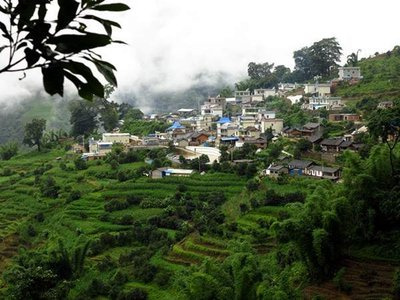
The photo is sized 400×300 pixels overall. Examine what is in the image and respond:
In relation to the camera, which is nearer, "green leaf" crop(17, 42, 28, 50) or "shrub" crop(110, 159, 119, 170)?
"green leaf" crop(17, 42, 28, 50)

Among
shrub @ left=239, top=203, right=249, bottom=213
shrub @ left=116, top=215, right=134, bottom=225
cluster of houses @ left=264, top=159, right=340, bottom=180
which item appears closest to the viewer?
shrub @ left=239, top=203, right=249, bottom=213

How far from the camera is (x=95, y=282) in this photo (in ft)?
39.6

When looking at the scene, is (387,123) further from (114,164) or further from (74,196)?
(114,164)

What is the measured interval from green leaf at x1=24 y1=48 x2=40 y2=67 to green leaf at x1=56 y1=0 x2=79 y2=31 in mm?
61

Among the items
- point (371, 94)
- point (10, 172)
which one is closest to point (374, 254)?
point (371, 94)

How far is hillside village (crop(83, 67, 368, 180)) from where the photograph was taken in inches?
694

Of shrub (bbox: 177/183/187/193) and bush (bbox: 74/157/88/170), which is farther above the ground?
bush (bbox: 74/157/88/170)

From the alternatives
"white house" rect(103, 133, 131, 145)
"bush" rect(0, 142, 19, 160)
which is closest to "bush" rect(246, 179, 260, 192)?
"white house" rect(103, 133, 131, 145)

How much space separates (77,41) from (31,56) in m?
0.09

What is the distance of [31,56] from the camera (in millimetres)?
847

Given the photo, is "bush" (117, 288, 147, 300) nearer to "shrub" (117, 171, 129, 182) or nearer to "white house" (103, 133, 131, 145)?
"shrub" (117, 171, 129, 182)

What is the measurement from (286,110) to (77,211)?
1419cm

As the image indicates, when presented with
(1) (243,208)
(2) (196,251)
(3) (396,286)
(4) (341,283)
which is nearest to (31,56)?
(3) (396,286)

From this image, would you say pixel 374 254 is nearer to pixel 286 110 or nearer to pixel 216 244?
pixel 216 244
